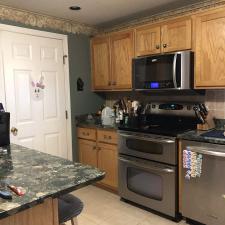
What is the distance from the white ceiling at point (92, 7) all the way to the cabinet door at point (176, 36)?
0.32 m

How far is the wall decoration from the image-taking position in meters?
3.09

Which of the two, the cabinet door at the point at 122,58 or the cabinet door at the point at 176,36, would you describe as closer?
the cabinet door at the point at 176,36

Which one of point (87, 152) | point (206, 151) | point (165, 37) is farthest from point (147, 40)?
point (87, 152)

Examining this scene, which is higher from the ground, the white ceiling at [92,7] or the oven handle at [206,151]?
the white ceiling at [92,7]

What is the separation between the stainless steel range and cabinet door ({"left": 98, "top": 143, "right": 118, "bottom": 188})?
0.17 meters

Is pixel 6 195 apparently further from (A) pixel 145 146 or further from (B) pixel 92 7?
(B) pixel 92 7

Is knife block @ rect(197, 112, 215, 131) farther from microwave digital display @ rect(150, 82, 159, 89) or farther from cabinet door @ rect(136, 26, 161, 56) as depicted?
cabinet door @ rect(136, 26, 161, 56)

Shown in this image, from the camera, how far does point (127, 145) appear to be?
2.85 meters

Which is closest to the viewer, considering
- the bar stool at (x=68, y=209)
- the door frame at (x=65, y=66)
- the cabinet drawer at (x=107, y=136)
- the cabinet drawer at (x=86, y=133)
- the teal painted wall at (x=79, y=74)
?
the bar stool at (x=68, y=209)

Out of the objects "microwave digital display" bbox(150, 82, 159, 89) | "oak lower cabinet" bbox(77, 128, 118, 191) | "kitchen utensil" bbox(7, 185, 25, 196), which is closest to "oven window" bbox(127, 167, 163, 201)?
"oak lower cabinet" bbox(77, 128, 118, 191)

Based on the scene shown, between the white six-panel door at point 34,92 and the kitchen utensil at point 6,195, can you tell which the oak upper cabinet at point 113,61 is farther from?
the kitchen utensil at point 6,195

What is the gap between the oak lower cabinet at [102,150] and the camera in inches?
123

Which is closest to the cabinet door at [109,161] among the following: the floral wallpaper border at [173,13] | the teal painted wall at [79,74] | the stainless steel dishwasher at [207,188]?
the teal painted wall at [79,74]

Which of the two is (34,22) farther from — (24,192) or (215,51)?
(24,192)
